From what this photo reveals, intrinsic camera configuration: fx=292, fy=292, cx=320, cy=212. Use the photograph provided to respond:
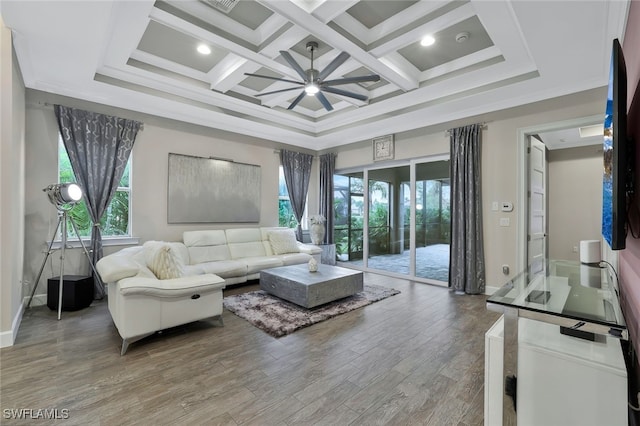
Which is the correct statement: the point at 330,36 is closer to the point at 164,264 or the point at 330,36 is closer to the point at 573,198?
the point at 164,264

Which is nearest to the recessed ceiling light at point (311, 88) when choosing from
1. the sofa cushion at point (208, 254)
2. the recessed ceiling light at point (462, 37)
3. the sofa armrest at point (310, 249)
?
the recessed ceiling light at point (462, 37)

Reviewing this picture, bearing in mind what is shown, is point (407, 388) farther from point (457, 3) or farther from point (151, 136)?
point (151, 136)

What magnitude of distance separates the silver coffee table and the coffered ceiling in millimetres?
2593

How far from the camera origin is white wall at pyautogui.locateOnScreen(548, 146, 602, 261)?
5461 millimetres

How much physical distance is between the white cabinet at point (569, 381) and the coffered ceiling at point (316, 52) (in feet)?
7.46

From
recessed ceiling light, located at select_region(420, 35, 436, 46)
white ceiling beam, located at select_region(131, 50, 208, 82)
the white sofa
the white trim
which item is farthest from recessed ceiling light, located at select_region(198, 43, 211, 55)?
the white trim

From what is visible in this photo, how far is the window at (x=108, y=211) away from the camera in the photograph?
3.88 metres

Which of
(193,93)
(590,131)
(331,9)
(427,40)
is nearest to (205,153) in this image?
(193,93)

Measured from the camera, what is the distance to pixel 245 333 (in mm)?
2820

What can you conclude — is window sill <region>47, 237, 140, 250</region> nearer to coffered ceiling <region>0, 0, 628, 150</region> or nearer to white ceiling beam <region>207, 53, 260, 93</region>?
coffered ceiling <region>0, 0, 628, 150</region>

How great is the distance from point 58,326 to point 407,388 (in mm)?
3362

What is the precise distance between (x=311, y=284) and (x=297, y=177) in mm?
3372

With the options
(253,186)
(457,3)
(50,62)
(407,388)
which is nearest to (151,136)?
(50,62)

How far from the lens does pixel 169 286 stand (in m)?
2.58
